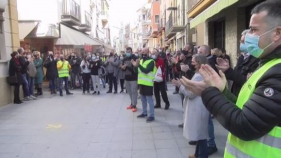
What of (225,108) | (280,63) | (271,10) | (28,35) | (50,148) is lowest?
(50,148)

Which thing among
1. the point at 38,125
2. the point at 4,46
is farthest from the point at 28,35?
the point at 38,125

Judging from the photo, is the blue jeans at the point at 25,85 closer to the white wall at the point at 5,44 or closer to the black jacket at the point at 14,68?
the black jacket at the point at 14,68

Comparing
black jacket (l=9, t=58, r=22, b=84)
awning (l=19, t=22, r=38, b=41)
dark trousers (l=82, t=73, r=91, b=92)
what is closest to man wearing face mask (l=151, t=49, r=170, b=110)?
dark trousers (l=82, t=73, r=91, b=92)

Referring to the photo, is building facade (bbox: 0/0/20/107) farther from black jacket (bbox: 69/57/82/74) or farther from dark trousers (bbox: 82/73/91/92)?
black jacket (bbox: 69/57/82/74)

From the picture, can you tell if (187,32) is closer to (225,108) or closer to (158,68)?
(158,68)

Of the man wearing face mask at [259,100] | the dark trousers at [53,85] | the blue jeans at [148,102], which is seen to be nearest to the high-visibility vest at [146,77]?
the blue jeans at [148,102]

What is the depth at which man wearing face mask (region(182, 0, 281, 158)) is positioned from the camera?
1416mm

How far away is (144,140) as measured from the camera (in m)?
5.42

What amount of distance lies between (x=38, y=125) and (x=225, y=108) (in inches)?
243

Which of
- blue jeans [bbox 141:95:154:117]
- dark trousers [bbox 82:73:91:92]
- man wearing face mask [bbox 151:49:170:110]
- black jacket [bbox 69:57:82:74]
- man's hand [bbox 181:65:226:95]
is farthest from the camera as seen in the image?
black jacket [bbox 69:57:82:74]

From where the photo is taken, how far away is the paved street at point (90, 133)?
16.0ft

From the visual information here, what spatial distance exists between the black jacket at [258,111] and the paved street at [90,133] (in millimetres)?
3213

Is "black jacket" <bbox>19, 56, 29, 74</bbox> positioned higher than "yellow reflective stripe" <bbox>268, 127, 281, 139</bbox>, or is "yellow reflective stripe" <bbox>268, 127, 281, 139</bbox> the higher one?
"black jacket" <bbox>19, 56, 29, 74</bbox>

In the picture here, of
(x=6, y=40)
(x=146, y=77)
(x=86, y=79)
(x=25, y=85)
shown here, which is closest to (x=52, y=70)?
(x=86, y=79)
